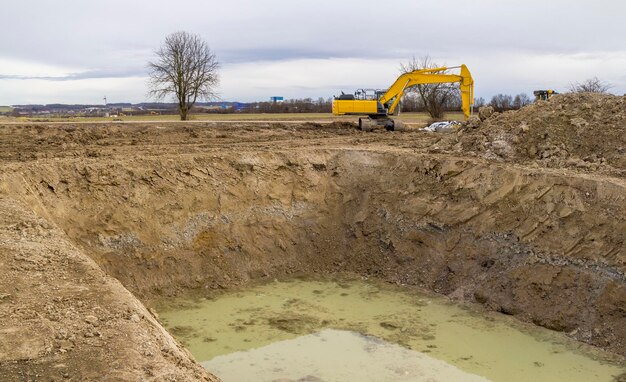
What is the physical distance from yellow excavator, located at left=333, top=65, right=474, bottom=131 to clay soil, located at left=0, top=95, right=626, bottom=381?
192 inches

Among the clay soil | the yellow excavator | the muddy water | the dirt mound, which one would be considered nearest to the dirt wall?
the clay soil

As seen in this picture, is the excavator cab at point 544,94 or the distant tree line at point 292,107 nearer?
the excavator cab at point 544,94

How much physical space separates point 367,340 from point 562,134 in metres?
7.22

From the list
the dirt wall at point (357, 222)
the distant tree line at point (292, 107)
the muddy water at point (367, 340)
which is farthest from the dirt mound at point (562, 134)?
the distant tree line at point (292, 107)

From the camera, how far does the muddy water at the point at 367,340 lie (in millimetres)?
9203

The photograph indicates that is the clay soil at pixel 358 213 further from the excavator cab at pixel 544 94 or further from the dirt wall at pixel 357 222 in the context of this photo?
the excavator cab at pixel 544 94

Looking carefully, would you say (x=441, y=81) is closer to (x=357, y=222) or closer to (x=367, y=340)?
(x=357, y=222)

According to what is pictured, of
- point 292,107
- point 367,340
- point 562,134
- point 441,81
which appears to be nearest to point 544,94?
point 441,81

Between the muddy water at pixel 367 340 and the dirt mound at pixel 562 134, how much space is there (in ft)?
13.4

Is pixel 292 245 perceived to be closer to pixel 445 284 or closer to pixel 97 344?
pixel 445 284

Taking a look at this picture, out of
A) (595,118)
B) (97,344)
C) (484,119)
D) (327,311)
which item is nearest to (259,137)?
(484,119)

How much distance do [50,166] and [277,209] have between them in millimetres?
5337

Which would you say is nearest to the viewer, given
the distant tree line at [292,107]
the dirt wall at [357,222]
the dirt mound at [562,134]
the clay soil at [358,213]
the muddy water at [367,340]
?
the muddy water at [367,340]

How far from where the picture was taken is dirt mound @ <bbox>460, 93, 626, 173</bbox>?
42.7 feet
